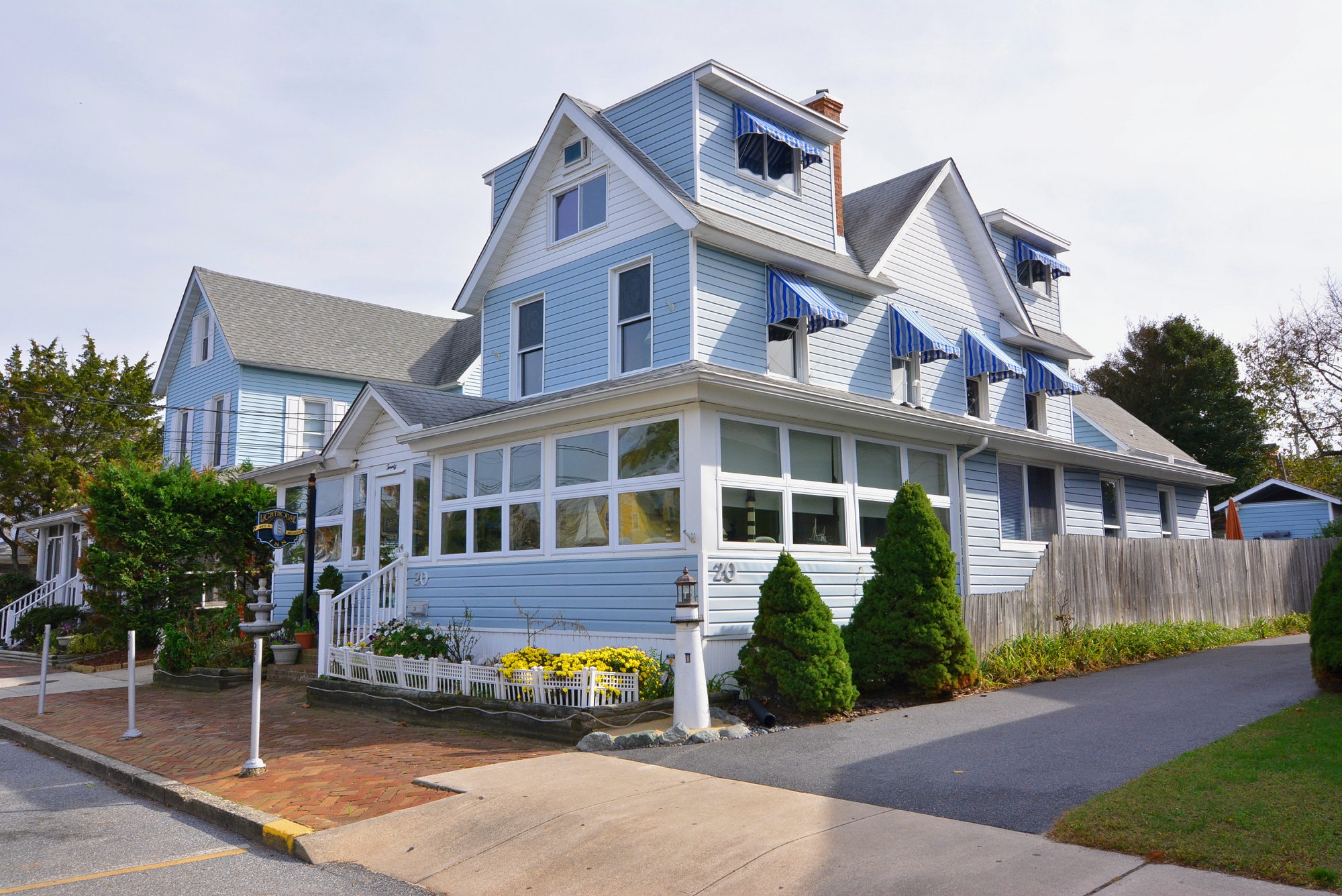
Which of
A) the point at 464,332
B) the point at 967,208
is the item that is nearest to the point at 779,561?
the point at 967,208

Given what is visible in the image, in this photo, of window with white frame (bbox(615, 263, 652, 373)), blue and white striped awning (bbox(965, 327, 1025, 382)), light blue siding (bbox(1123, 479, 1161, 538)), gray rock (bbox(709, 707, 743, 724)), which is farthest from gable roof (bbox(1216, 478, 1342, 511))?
gray rock (bbox(709, 707, 743, 724))

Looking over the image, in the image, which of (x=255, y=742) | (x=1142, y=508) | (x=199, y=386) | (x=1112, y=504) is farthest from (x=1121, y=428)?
(x=199, y=386)

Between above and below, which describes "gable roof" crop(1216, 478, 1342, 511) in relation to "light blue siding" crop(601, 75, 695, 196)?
below

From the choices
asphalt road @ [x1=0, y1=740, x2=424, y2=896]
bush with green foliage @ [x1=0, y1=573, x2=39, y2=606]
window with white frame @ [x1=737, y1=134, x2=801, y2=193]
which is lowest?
asphalt road @ [x1=0, y1=740, x2=424, y2=896]

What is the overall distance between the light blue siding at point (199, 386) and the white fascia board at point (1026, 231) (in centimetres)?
1822

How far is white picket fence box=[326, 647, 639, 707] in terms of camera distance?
988 cm

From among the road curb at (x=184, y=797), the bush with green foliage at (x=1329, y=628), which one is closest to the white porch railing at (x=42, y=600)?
the road curb at (x=184, y=797)

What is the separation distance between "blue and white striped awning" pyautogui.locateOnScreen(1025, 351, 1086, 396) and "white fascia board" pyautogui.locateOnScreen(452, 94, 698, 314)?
9.28 metres

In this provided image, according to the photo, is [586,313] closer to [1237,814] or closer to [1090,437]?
[1237,814]

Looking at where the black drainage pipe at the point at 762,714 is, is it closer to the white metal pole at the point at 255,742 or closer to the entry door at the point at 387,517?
the white metal pole at the point at 255,742

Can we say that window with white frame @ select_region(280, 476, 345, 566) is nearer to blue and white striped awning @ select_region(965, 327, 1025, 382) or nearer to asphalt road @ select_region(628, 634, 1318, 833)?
asphalt road @ select_region(628, 634, 1318, 833)

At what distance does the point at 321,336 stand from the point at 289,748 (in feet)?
60.7

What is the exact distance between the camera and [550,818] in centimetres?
671

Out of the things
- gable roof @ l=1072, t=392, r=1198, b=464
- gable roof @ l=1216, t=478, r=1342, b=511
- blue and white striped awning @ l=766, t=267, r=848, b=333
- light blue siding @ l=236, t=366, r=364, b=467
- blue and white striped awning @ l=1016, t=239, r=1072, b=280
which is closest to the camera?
blue and white striped awning @ l=766, t=267, r=848, b=333
